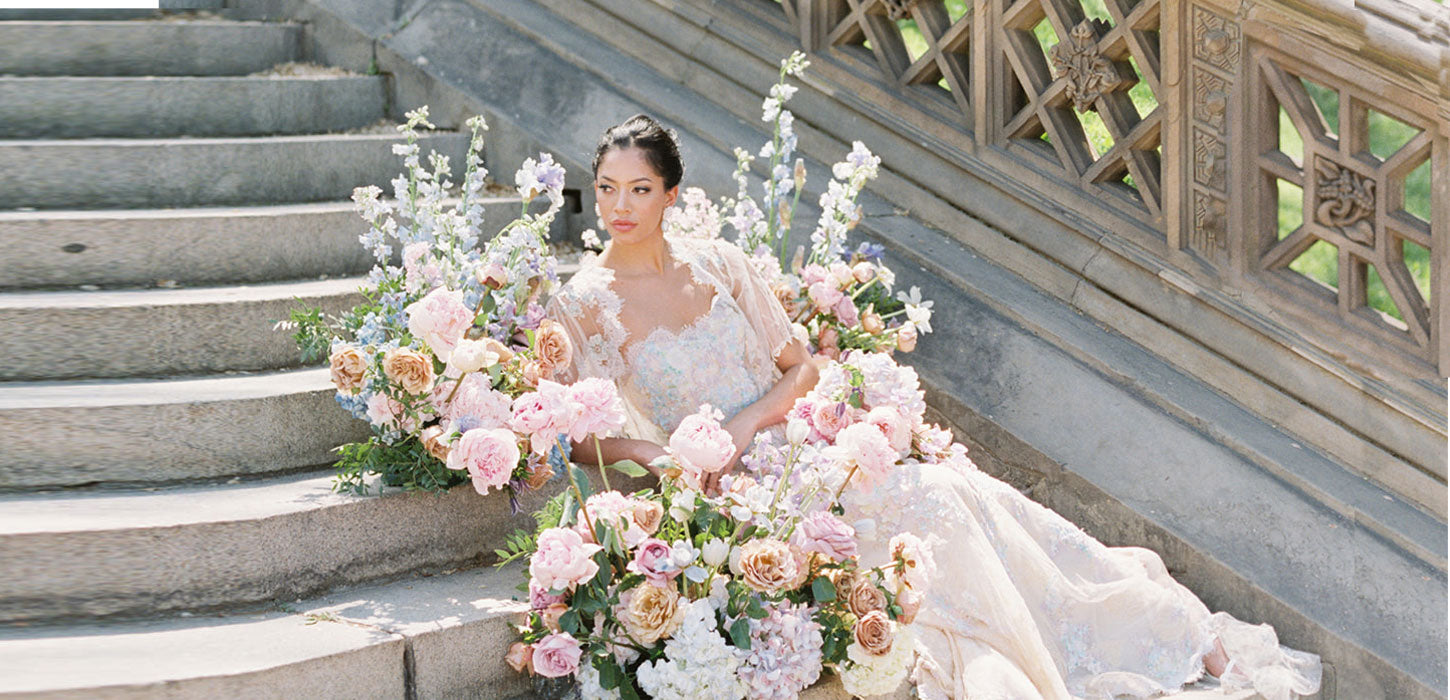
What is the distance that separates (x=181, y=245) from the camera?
4738mm

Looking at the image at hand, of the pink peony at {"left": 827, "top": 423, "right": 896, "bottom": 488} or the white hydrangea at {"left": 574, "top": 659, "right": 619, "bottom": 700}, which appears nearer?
the white hydrangea at {"left": 574, "top": 659, "right": 619, "bottom": 700}

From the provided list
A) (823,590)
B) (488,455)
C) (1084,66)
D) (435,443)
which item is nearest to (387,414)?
(435,443)

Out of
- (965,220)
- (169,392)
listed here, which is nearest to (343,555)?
(169,392)

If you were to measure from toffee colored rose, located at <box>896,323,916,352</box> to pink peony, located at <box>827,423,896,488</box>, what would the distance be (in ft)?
4.04

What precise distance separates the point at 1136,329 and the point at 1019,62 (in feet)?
3.40

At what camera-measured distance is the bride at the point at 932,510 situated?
397 centimetres

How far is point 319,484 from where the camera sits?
13.2ft

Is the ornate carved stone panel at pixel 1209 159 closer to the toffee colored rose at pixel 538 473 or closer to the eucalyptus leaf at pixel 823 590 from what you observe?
the eucalyptus leaf at pixel 823 590

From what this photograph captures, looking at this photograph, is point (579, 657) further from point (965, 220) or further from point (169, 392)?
point (965, 220)

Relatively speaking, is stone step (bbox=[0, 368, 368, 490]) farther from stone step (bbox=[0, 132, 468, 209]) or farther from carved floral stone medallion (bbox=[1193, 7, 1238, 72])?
carved floral stone medallion (bbox=[1193, 7, 1238, 72])

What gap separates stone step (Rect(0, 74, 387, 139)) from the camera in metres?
5.37

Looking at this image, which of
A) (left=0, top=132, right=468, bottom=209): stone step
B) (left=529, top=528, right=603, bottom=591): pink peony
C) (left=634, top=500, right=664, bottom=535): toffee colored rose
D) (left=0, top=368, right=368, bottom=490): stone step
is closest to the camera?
(left=529, top=528, right=603, bottom=591): pink peony

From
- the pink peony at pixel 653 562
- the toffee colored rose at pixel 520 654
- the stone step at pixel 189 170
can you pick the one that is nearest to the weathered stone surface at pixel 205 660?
the toffee colored rose at pixel 520 654

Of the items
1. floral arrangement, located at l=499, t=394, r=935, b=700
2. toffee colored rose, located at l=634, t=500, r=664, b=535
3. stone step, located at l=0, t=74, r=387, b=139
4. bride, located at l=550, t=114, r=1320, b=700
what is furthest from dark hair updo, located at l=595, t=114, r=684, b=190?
stone step, located at l=0, t=74, r=387, b=139
